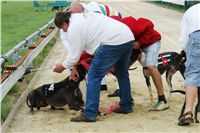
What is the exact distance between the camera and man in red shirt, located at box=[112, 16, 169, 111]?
286 inches

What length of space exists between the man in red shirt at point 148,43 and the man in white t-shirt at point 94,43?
425 millimetres

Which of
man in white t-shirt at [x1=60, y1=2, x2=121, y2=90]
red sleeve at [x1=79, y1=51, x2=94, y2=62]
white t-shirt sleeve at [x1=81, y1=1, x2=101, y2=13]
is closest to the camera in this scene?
red sleeve at [x1=79, y1=51, x2=94, y2=62]

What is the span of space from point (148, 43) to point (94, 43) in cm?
102

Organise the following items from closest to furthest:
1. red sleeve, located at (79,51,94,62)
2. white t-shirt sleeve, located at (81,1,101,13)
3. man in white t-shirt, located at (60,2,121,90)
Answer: red sleeve, located at (79,51,94,62) → man in white t-shirt, located at (60,2,121,90) → white t-shirt sleeve, located at (81,1,101,13)

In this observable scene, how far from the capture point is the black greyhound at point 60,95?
7.26 m

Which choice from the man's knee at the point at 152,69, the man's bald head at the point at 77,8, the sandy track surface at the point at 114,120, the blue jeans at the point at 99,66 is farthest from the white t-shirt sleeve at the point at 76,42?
the man's knee at the point at 152,69

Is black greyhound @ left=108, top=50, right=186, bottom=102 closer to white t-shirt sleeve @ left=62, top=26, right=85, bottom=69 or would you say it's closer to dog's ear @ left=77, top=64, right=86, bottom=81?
dog's ear @ left=77, top=64, right=86, bottom=81

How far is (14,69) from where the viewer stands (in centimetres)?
769

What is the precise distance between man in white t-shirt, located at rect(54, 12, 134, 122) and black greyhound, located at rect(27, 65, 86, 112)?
1.38ft

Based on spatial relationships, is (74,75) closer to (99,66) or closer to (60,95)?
(60,95)

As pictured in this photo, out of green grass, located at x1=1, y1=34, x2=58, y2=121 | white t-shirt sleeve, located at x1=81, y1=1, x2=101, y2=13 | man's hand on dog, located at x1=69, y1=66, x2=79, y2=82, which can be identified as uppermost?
white t-shirt sleeve, located at x1=81, y1=1, x2=101, y2=13

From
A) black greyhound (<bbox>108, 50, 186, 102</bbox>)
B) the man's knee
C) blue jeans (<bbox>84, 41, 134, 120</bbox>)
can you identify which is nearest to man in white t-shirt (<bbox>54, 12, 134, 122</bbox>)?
blue jeans (<bbox>84, 41, 134, 120</bbox>)

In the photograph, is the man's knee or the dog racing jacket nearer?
the dog racing jacket

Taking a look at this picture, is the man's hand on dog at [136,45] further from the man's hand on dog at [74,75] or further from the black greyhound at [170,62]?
the man's hand on dog at [74,75]
